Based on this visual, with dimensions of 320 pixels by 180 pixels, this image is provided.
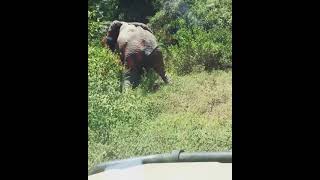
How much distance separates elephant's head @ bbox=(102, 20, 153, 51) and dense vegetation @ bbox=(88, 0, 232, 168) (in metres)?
0.05

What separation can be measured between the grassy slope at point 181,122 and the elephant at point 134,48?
0.20 meters

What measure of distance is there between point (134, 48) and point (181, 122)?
0.85 meters

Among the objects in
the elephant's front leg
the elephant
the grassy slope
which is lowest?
the grassy slope

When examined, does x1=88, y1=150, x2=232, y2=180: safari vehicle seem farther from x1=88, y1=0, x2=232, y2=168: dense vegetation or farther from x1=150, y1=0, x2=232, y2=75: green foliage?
x1=150, y1=0, x2=232, y2=75: green foliage

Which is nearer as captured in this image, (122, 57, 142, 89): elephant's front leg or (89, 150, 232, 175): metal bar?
Answer: (89, 150, 232, 175): metal bar

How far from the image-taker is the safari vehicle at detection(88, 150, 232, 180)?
11.0 ft

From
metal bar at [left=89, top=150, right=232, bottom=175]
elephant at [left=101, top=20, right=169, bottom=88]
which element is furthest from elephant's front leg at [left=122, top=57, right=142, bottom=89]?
metal bar at [left=89, top=150, right=232, bottom=175]
